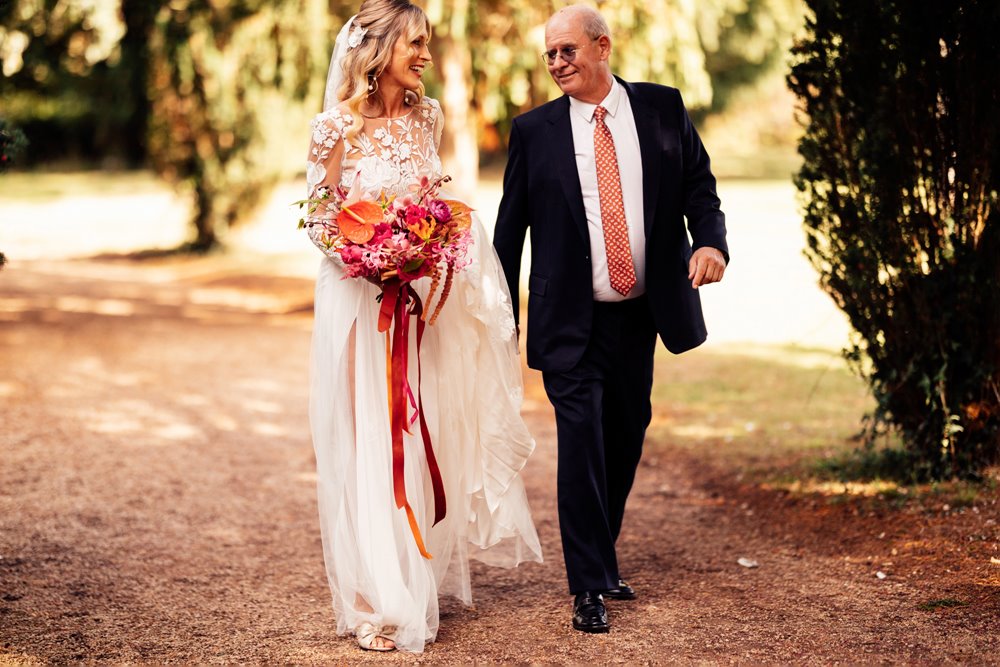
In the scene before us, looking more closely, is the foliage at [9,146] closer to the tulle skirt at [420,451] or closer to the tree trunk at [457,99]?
the tulle skirt at [420,451]

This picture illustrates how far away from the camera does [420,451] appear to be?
460 centimetres

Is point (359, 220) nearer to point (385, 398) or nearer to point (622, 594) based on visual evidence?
point (385, 398)

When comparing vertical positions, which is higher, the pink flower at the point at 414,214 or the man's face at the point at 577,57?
the man's face at the point at 577,57

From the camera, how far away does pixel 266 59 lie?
13.6 metres

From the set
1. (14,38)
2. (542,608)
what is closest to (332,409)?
(542,608)

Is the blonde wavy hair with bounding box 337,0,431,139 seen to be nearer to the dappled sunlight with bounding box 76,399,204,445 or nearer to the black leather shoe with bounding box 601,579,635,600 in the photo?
the black leather shoe with bounding box 601,579,635,600

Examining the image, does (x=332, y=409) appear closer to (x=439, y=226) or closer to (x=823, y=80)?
(x=439, y=226)

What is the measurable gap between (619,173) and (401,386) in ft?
4.06

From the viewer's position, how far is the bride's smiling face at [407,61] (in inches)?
171

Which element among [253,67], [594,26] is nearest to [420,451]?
[594,26]

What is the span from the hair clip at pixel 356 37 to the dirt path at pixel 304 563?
2366 mm

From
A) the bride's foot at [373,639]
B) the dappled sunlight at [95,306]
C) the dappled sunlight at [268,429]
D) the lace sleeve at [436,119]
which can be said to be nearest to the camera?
the bride's foot at [373,639]

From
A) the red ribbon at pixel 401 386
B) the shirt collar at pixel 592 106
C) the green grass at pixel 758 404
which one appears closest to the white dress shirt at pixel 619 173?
the shirt collar at pixel 592 106

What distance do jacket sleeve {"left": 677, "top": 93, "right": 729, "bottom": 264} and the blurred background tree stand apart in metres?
3.01
